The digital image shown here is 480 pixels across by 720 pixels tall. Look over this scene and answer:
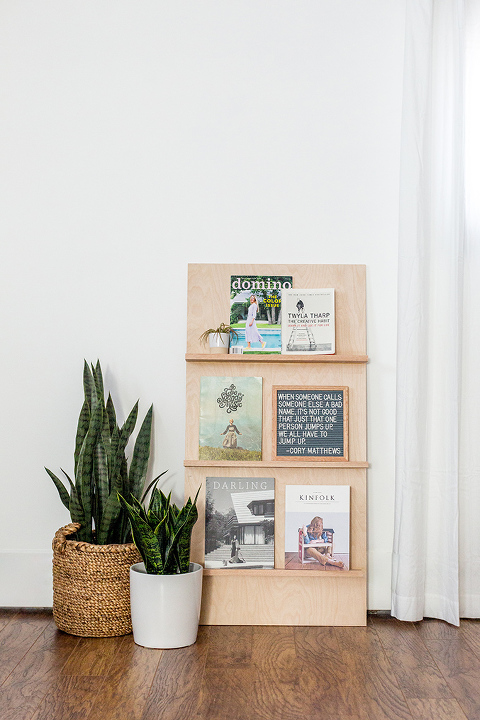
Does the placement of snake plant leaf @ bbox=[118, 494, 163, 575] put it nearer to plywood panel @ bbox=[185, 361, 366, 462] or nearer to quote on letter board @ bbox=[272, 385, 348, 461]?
plywood panel @ bbox=[185, 361, 366, 462]

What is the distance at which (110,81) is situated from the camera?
2402mm

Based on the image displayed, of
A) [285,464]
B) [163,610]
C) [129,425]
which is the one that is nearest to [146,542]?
[163,610]

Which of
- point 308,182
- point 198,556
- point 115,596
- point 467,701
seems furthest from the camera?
point 308,182

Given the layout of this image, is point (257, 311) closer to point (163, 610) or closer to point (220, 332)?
point (220, 332)

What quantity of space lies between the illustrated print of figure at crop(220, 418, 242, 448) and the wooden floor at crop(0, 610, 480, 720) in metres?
0.62

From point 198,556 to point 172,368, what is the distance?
67cm

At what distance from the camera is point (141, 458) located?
223cm

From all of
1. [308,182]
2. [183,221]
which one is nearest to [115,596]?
[183,221]

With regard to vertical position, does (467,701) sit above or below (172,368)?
below

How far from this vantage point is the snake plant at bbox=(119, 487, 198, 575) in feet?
6.34

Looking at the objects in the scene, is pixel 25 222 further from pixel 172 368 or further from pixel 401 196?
pixel 401 196

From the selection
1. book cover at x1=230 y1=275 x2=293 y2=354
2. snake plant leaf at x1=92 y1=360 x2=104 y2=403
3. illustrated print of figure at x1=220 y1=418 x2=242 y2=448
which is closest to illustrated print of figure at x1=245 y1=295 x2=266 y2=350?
book cover at x1=230 y1=275 x2=293 y2=354

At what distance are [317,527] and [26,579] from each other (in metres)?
1.07

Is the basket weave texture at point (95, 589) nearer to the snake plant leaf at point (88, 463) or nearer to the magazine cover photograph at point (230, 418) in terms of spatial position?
the snake plant leaf at point (88, 463)
